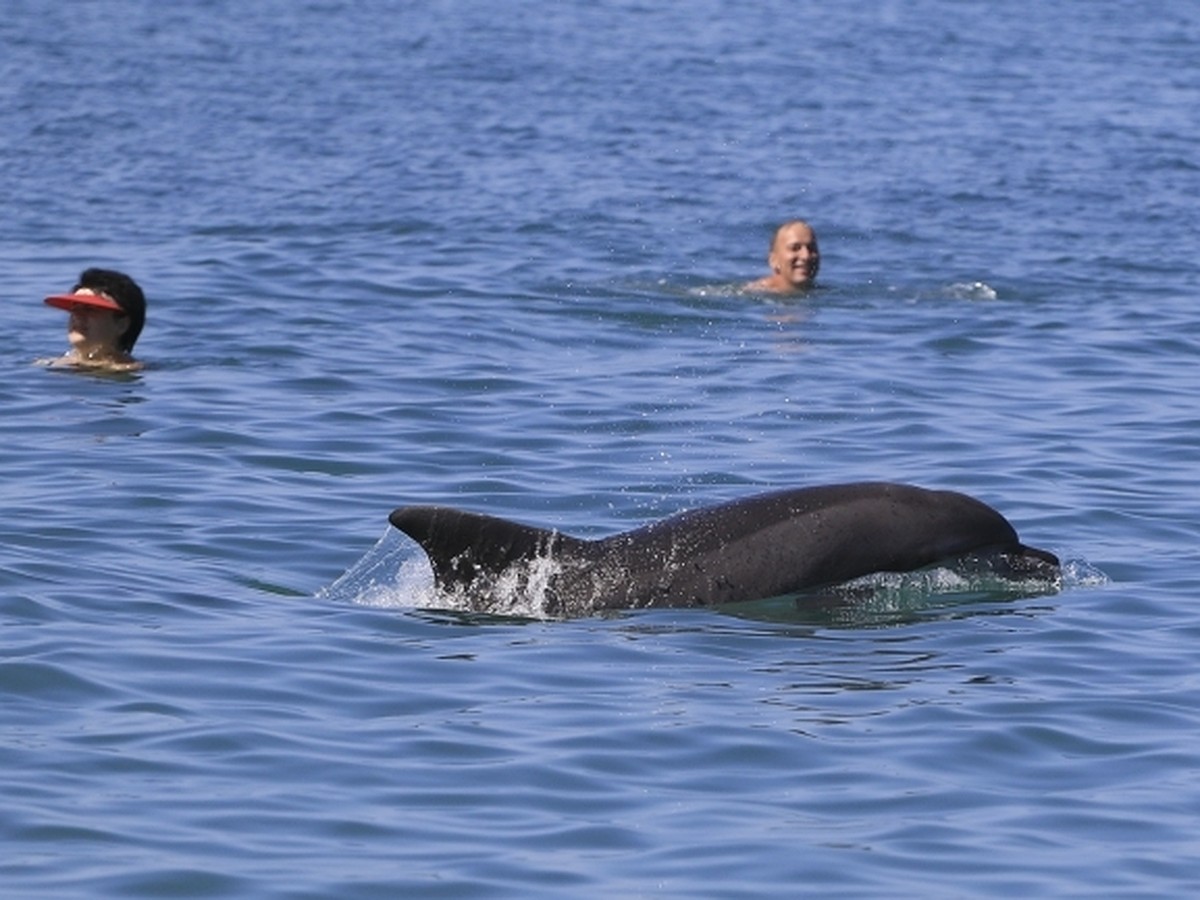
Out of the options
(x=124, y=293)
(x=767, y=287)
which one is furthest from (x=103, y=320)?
(x=767, y=287)

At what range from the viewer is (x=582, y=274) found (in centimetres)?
2294

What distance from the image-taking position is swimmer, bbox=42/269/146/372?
57.9ft

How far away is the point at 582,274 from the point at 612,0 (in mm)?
28790

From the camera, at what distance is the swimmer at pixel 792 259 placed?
22.0 metres

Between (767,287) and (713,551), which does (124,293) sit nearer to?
(767,287)

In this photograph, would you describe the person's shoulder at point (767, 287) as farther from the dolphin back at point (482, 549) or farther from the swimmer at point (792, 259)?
the dolphin back at point (482, 549)

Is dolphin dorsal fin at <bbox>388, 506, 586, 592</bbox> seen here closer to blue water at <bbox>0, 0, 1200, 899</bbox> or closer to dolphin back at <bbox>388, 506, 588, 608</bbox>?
dolphin back at <bbox>388, 506, 588, 608</bbox>

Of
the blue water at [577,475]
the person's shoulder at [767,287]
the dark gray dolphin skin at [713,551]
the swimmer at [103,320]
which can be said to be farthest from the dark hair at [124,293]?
the dark gray dolphin skin at [713,551]

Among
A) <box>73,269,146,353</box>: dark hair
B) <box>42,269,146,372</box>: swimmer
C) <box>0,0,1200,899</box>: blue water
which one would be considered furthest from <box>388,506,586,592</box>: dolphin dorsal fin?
<box>73,269,146,353</box>: dark hair

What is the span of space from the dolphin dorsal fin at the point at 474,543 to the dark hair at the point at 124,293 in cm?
726

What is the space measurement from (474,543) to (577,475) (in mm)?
3650

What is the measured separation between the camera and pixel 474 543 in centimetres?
1111

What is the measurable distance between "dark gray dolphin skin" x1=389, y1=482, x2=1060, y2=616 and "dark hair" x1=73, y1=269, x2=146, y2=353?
717 centimetres

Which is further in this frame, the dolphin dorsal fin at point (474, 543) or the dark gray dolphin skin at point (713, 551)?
the dark gray dolphin skin at point (713, 551)
